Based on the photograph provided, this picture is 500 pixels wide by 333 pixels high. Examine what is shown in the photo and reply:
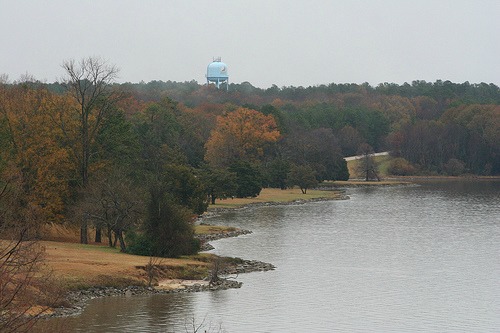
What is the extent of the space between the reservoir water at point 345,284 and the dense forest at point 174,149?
239 inches

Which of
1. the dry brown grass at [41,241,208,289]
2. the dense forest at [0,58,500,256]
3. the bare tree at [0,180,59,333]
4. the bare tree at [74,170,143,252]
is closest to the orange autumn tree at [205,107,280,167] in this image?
the dense forest at [0,58,500,256]

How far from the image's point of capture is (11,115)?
54.8 meters

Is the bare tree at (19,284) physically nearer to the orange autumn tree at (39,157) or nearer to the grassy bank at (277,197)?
the orange autumn tree at (39,157)

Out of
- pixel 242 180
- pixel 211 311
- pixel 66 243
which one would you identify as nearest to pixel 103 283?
pixel 211 311

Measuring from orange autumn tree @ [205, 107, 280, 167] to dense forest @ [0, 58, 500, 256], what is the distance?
158mm

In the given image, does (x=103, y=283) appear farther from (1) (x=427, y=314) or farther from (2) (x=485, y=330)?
(2) (x=485, y=330)

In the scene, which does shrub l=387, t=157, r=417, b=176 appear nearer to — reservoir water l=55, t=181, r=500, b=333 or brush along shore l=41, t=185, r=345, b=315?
reservoir water l=55, t=181, r=500, b=333

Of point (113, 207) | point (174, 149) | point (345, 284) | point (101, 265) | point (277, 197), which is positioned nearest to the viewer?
point (101, 265)

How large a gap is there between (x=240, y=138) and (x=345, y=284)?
73.1 m

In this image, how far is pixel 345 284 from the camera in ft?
140

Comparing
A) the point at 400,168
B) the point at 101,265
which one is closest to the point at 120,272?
the point at 101,265

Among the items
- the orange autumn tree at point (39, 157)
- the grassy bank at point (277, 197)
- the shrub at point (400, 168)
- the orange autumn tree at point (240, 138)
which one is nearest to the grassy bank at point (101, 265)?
the orange autumn tree at point (39, 157)

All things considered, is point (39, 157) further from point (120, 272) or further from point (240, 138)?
point (240, 138)

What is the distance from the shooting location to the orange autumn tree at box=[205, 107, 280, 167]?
109 metres
